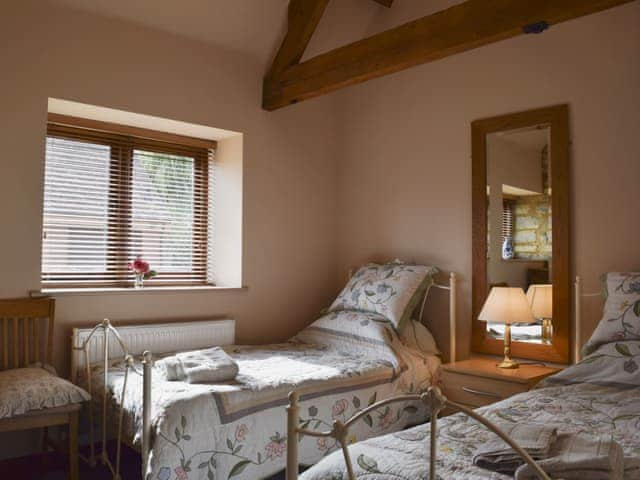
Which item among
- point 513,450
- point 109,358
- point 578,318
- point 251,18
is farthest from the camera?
point 251,18

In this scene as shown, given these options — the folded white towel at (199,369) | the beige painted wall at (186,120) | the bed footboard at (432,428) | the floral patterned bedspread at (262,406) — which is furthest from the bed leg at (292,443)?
the beige painted wall at (186,120)

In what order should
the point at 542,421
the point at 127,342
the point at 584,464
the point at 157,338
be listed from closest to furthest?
the point at 584,464
the point at 542,421
the point at 127,342
the point at 157,338

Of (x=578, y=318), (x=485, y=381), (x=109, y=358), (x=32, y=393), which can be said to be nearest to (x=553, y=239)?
(x=578, y=318)

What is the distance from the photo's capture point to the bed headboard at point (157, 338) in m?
3.10

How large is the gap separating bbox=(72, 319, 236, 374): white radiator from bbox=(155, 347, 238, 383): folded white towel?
61 centimetres

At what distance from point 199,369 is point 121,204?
1540 millimetres

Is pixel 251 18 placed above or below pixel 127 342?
above

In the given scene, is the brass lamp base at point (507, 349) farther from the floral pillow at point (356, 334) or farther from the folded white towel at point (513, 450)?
the folded white towel at point (513, 450)

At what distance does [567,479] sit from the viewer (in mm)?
1376

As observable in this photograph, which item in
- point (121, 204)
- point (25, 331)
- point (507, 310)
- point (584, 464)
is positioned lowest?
point (584, 464)

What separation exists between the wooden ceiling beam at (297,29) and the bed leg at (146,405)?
95.2 inches

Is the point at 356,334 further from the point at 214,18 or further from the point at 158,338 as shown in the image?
the point at 214,18

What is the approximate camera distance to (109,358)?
10.5ft

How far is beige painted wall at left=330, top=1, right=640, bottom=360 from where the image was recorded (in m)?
3.04
